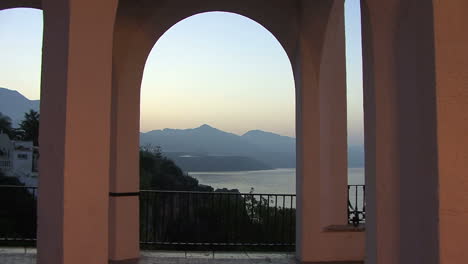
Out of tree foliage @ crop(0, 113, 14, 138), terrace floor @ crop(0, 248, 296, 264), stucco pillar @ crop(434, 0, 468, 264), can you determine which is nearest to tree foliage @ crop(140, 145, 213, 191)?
Result: tree foliage @ crop(0, 113, 14, 138)

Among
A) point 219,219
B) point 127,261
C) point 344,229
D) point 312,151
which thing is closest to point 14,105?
point 219,219

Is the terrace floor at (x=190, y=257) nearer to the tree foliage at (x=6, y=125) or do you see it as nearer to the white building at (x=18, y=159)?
the white building at (x=18, y=159)

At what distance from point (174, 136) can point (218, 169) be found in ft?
15.9

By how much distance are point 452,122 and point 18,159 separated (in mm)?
20140

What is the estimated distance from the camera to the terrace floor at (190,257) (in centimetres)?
760

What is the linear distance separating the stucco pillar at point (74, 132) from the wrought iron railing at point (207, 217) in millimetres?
4724

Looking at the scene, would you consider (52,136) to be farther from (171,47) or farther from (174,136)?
(174,136)

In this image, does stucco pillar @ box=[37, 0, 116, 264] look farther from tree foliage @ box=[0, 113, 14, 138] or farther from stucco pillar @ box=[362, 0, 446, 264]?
tree foliage @ box=[0, 113, 14, 138]

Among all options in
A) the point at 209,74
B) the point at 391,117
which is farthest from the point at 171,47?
the point at 391,117

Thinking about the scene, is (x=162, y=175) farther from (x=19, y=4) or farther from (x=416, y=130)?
(x=416, y=130)

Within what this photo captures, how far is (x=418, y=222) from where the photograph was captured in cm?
442

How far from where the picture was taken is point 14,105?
2555 cm

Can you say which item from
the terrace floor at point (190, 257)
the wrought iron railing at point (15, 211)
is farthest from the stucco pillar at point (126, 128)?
the wrought iron railing at point (15, 211)

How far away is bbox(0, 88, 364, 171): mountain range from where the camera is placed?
83.1 feet
